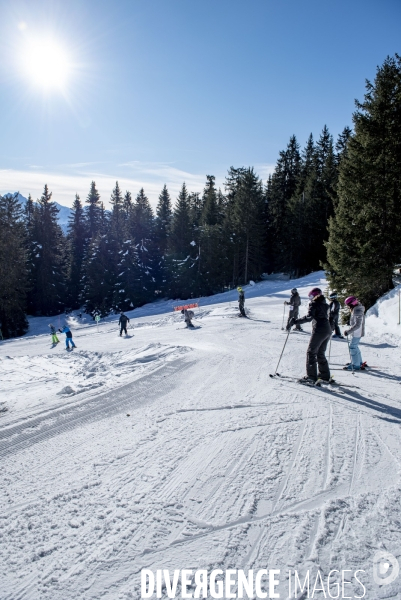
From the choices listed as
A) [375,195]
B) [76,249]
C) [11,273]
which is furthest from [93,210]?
[375,195]

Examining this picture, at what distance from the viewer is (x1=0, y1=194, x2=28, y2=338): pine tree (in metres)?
33.3

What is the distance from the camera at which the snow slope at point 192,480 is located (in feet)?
9.12

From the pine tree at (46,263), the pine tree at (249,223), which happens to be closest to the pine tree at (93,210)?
the pine tree at (46,263)

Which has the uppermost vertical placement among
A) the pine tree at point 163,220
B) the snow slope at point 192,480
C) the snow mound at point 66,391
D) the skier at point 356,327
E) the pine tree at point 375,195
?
the pine tree at point 163,220

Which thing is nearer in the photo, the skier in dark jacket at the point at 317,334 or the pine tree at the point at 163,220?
the skier in dark jacket at the point at 317,334

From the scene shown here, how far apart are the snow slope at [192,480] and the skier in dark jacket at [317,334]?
50cm

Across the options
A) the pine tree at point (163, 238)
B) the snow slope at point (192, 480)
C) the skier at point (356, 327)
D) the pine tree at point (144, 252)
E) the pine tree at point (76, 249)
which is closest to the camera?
the snow slope at point (192, 480)

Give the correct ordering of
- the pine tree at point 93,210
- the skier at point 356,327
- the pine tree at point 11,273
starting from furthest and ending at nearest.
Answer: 1. the pine tree at point 93,210
2. the pine tree at point 11,273
3. the skier at point 356,327

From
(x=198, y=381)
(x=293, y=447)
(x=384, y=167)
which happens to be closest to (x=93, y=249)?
(x=384, y=167)

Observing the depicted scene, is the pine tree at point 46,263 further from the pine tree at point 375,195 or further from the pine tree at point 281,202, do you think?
the pine tree at point 375,195

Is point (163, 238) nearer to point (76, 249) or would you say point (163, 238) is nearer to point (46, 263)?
point (76, 249)

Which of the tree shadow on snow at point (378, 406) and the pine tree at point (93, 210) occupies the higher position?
the pine tree at point (93, 210)

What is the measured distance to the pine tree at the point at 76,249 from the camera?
46.8m

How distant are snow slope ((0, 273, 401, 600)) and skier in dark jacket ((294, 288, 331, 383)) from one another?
0.50m
